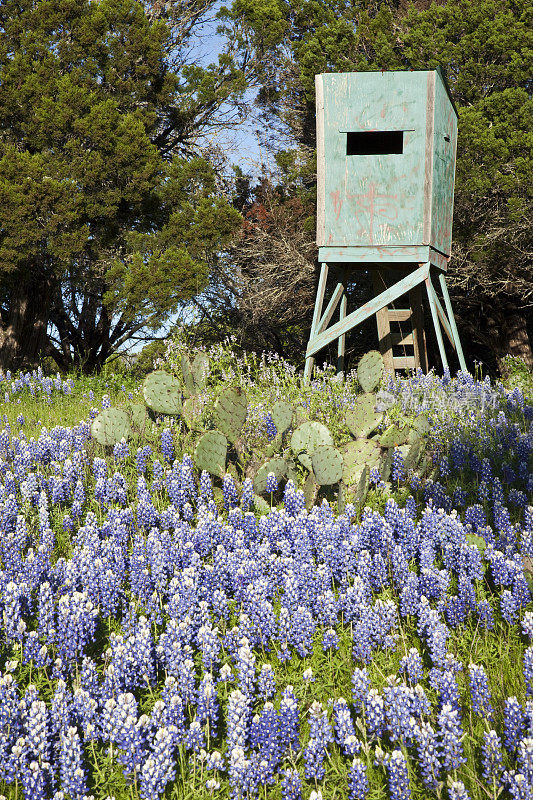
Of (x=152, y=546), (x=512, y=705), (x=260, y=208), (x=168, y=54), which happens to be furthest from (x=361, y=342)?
(x=512, y=705)

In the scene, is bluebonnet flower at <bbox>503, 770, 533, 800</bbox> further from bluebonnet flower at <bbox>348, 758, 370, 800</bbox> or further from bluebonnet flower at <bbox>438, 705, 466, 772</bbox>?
bluebonnet flower at <bbox>348, 758, 370, 800</bbox>

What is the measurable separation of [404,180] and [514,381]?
3226mm

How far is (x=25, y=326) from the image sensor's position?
13.1m

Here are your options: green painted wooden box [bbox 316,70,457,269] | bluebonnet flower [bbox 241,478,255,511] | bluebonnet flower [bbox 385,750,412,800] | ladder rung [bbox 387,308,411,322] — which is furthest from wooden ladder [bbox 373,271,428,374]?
bluebonnet flower [bbox 385,750,412,800]

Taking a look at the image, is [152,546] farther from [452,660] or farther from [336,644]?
[452,660]

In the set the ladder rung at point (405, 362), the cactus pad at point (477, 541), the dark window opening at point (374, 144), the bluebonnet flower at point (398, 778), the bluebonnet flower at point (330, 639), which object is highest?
the dark window opening at point (374, 144)

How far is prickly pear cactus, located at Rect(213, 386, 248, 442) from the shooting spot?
187 inches

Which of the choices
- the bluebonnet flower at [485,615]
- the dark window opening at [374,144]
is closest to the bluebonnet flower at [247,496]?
the bluebonnet flower at [485,615]

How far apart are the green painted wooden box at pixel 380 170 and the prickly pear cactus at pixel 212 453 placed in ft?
16.5

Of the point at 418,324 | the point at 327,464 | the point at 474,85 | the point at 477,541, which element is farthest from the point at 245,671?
the point at 474,85

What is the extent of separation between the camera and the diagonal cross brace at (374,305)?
8.64 metres

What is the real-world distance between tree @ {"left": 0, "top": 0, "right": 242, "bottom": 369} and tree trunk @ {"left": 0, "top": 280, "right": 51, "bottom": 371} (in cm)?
3

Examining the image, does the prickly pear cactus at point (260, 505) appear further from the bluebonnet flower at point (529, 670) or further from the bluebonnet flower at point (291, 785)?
the bluebonnet flower at point (291, 785)

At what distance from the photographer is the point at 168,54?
1384 cm
